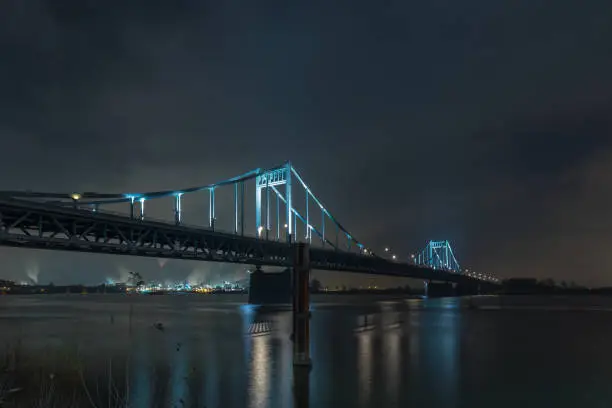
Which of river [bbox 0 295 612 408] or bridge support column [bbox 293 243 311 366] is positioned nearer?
river [bbox 0 295 612 408]

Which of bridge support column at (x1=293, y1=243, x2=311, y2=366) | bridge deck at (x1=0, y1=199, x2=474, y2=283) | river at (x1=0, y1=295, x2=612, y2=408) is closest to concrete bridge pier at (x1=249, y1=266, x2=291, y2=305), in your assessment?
bridge deck at (x1=0, y1=199, x2=474, y2=283)

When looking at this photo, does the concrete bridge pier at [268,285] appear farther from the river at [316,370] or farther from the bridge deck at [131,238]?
the river at [316,370]

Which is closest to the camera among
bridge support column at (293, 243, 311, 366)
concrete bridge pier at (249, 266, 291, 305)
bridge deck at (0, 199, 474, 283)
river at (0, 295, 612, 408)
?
river at (0, 295, 612, 408)

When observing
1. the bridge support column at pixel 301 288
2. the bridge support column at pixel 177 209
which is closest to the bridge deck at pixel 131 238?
the bridge support column at pixel 177 209

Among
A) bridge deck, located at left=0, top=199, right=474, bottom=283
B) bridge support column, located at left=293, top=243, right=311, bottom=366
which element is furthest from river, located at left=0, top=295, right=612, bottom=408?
bridge deck, located at left=0, top=199, right=474, bottom=283

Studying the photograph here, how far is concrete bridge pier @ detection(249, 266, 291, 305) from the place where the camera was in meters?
91.6

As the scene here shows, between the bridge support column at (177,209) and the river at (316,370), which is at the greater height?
the bridge support column at (177,209)

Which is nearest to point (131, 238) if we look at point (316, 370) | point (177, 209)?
point (177, 209)

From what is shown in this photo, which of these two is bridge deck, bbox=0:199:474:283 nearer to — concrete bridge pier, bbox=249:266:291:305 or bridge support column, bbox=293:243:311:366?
concrete bridge pier, bbox=249:266:291:305

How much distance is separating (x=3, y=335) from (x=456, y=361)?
100ft

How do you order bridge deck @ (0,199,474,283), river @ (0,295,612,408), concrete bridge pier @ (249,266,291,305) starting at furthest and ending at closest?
1. concrete bridge pier @ (249,266,291,305)
2. bridge deck @ (0,199,474,283)
3. river @ (0,295,612,408)

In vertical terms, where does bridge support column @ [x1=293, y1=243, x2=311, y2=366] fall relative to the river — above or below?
above

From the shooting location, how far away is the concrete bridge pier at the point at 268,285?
91.6m

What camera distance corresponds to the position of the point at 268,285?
92.6m
